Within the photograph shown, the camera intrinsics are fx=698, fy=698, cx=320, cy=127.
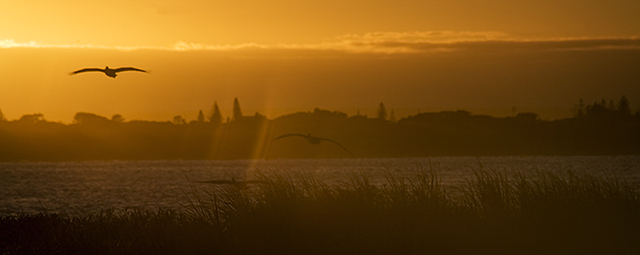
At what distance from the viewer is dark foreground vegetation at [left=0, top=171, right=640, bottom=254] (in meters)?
16.8

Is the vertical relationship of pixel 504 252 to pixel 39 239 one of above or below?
above

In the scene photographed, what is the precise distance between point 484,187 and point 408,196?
2.15m

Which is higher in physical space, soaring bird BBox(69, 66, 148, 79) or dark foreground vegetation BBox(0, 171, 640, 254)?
soaring bird BBox(69, 66, 148, 79)

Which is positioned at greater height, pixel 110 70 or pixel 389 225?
pixel 110 70

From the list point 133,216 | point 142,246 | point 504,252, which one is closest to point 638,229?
point 504,252

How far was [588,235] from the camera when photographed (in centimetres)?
1719

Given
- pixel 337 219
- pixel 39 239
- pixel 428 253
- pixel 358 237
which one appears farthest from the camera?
pixel 39 239

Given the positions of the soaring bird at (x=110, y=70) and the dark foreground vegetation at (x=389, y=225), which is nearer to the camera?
the dark foreground vegetation at (x=389, y=225)

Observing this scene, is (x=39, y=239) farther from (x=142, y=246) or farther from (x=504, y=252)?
(x=504, y=252)

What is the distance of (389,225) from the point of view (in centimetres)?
1823

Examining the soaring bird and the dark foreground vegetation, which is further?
the soaring bird

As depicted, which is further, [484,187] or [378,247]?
[484,187]

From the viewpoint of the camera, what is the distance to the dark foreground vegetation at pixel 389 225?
16812 mm

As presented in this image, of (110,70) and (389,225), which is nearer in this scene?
(389,225)
